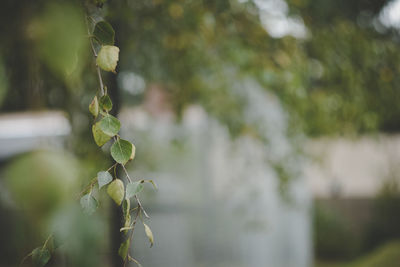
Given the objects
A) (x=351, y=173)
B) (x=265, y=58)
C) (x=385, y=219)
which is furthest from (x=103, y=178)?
(x=351, y=173)

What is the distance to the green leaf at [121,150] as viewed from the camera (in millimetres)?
523

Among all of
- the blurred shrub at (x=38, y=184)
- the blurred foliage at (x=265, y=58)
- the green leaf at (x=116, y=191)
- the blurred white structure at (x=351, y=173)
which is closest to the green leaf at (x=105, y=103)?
the green leaf at (x=116, y=191)

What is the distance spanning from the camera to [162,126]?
3863 mm

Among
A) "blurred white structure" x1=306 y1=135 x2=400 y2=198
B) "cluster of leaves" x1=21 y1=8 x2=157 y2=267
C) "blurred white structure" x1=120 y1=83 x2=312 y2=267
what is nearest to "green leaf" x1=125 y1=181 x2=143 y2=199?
"cluster of leaves" x1=21 y1=8 x2=157 y2=267

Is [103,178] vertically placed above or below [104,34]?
below

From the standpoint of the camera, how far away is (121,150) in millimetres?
534

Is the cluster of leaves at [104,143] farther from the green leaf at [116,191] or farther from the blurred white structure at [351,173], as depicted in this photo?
the blurred white structure at [351,173]

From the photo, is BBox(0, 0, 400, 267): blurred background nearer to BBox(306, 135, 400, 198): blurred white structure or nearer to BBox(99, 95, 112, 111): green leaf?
BBox(99, 95, 112, 111): green leaf

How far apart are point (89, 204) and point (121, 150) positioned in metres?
0.08

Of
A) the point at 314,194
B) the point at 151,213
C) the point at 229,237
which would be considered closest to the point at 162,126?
the point at 151,213

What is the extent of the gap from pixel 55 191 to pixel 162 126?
3557mm

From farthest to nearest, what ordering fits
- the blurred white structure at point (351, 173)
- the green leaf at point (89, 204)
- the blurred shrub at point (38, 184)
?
1. the blurred white structure at point (351, 173)
2. the green leaf at point (89, 204)
3. the blurred shrub at point (38, 184)

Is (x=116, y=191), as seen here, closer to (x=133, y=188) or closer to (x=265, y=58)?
(x=133, y=188)

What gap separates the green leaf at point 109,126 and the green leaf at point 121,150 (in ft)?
0.09
